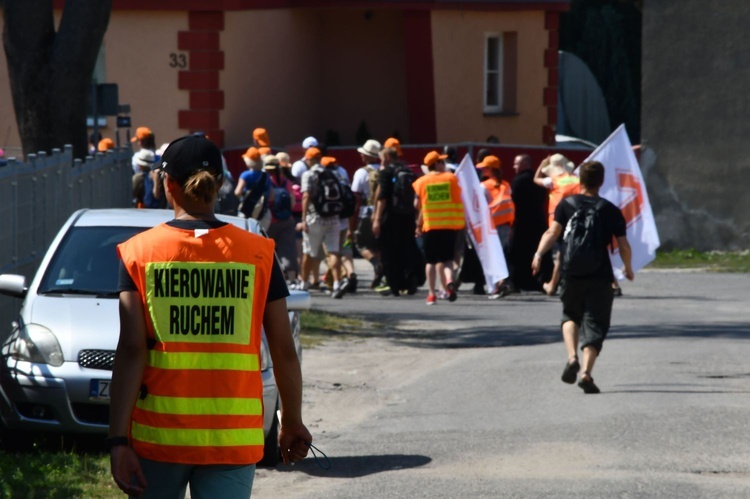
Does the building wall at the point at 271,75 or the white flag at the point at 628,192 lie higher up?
the building wall at the point at 271,75

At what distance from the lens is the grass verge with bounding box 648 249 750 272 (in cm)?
2333

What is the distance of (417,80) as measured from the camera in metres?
29.7

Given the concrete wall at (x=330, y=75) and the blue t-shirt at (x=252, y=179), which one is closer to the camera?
the blue t-shirt at (x=252, y=179)

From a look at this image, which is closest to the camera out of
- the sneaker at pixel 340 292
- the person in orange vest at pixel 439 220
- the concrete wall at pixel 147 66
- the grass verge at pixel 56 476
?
the grass verge at pixel 56 476

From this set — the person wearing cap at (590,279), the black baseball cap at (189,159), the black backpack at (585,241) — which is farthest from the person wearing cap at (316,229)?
the black baseball cap at (189,159)

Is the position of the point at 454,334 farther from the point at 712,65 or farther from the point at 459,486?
the point at 712,65

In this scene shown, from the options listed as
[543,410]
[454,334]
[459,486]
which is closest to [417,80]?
[454,334]

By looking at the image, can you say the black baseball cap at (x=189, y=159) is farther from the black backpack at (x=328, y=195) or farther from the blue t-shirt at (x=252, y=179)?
the black backpack at (x=328, y=195)

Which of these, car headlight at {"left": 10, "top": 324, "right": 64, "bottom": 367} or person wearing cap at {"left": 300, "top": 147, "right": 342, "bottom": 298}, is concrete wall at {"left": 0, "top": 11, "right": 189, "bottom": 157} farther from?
car headlight at {"left": 10, "top": 324, "right": 64, "bottom": 367}

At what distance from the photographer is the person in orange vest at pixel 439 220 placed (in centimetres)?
1798

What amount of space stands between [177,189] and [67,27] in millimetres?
10006

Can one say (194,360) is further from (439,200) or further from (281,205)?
(281,205)

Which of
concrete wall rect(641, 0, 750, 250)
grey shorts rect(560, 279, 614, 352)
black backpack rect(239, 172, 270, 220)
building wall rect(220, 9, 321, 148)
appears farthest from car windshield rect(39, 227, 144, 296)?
building wall rect(220, 9, 321, 148)

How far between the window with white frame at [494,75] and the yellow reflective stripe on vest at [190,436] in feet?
87.5
